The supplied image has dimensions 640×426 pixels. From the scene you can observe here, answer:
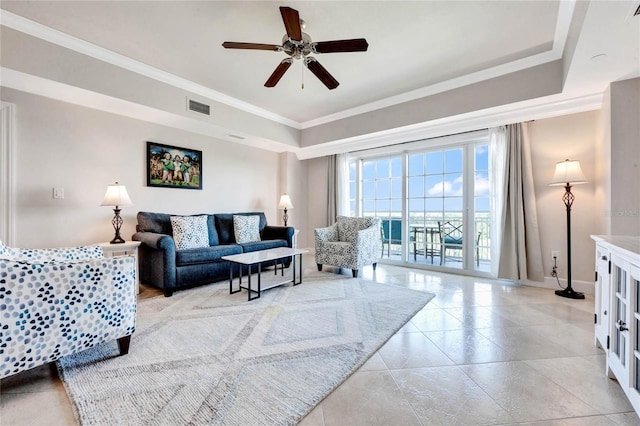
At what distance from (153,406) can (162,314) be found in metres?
1.31

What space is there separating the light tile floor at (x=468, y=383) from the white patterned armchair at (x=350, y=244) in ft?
4.88

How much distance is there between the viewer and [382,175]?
5.04m

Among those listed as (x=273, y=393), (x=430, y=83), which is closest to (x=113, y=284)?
(x=273, y=393)

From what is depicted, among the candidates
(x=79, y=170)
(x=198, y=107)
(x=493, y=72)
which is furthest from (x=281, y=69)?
(x=79, y=170)

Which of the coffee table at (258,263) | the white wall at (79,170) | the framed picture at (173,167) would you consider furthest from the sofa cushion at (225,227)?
the coffee table at (258,263)

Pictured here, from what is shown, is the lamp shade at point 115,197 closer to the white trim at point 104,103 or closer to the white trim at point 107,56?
the white trim at point 104,103

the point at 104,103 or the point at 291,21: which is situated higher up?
the point at 291,21

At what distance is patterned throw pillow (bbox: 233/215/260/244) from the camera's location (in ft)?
13.5

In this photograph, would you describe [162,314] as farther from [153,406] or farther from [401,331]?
[401,331]

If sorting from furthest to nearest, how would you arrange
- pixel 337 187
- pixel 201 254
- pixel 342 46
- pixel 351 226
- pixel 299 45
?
pixel 337 187 < pixel 351 226 < pixel 201 254 < pixel 299 45 < pixel 342 46

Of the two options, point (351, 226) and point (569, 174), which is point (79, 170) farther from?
point (569, 174)

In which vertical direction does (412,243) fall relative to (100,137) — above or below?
below

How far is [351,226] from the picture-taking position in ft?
14.4

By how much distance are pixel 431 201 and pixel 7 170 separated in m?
5.33
